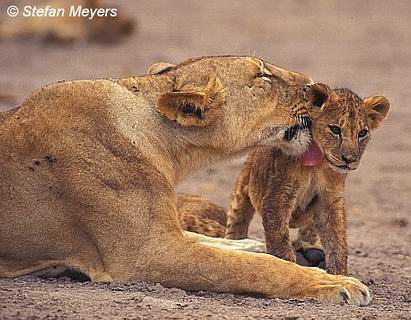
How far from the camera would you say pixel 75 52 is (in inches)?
594

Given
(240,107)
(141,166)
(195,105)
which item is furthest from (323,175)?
(141,166)

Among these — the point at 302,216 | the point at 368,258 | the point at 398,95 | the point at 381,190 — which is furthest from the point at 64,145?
the point at 398,95

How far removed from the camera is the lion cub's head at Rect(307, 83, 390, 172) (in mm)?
5758

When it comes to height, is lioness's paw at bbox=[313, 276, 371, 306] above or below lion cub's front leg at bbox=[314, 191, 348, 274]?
below

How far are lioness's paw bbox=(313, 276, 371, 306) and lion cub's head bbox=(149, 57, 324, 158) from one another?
2.57ft

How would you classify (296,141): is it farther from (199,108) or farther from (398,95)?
(398,95)

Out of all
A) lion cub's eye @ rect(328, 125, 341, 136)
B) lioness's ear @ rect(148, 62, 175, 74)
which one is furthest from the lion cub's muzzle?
lioness's ear @ rect(148, 62, 175, 74)

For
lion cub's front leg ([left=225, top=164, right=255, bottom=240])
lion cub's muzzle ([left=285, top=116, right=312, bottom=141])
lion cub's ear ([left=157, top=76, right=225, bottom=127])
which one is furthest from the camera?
lion cub's front leg ([left=225, top=164, right=255, bottom=240])

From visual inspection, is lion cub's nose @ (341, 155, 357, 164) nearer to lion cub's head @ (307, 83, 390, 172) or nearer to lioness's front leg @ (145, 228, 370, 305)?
lion cub's head @ (307, 83, 390, 172)

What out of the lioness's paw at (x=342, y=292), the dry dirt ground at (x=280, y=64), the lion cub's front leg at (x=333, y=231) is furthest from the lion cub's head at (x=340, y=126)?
the dry dirt ground at (x=280, y=64)

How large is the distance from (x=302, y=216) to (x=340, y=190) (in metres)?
0.32

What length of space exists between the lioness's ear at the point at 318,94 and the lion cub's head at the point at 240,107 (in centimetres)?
2

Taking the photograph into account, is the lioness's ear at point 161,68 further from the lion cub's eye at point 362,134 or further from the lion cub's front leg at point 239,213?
the lion cub's eye at point 362,134

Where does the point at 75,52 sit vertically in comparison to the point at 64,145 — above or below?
above
